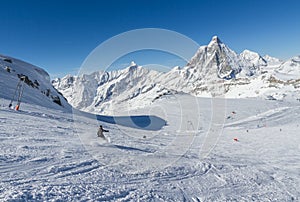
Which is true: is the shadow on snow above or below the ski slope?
above

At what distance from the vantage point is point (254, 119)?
157 feet

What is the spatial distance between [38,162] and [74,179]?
208cm

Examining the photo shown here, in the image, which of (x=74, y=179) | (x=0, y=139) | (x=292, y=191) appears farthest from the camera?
(x=0, y=139)

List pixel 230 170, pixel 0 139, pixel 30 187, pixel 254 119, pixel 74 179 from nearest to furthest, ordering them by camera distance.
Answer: pixel 30 187, pixel 74 179, pixel 0 139, pixel 230 170, pixel 254 119

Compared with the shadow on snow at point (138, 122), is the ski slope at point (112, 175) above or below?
below

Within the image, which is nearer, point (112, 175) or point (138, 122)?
point (112, 175)

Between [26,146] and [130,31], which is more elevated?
[130,31]

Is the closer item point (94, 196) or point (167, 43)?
point (94, 196)

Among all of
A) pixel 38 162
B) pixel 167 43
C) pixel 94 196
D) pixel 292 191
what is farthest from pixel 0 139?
pixel 292 191

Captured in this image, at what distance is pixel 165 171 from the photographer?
10.9m

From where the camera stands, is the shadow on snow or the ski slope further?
the shadow on snow

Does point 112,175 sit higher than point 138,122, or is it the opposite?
point 138,122

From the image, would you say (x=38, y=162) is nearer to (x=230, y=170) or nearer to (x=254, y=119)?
(x=230, y=170)

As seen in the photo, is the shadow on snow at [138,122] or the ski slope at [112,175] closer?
the ski slope at [112,175]
